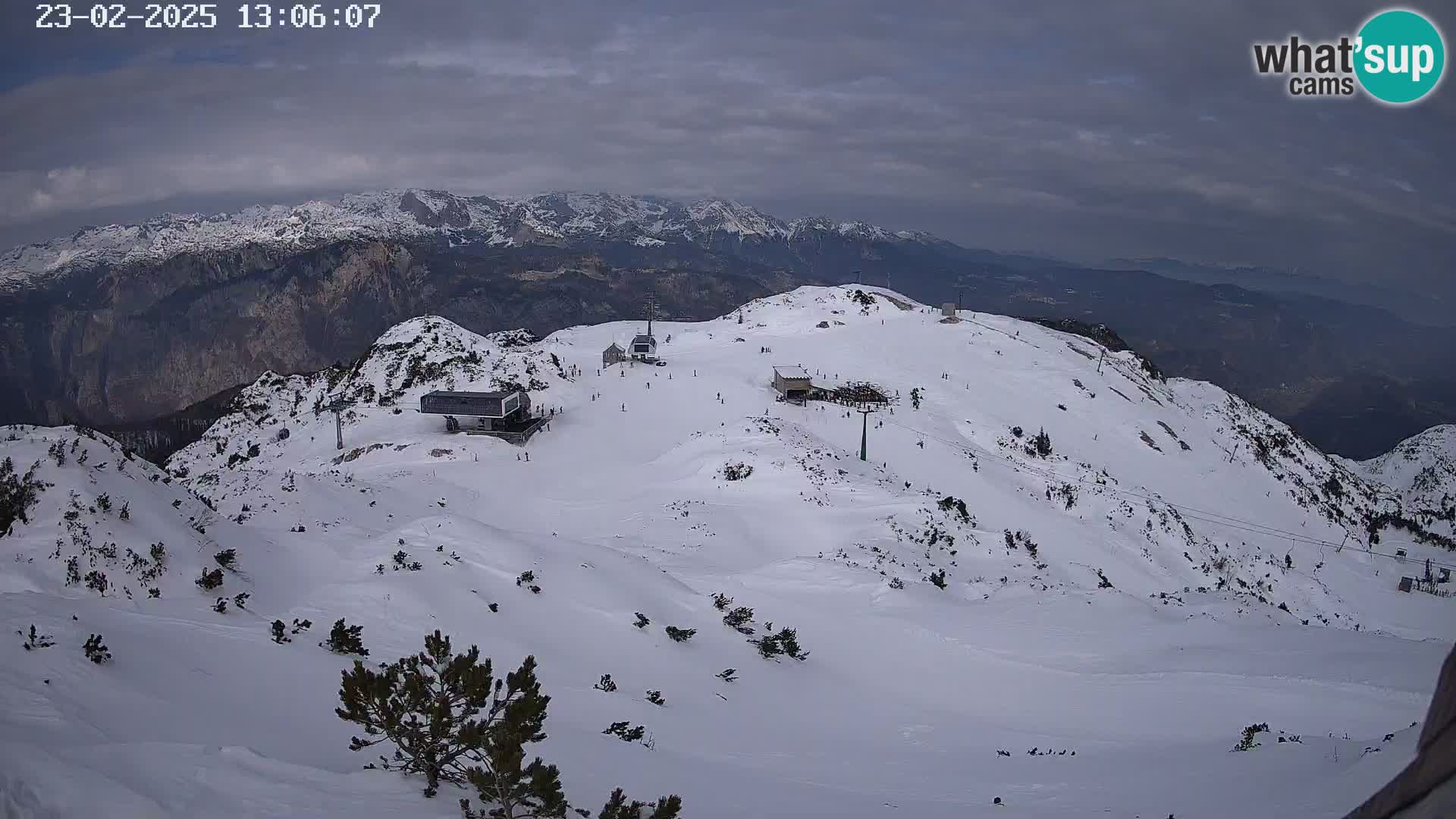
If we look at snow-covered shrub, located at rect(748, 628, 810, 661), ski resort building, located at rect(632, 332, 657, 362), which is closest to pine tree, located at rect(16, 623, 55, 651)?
snow-covered shrub, located at rect(748, 628, 810, 661)

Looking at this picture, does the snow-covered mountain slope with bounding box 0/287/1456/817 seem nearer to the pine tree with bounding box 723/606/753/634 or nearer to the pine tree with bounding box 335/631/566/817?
the pine tree with bounding box 723/606/753/634

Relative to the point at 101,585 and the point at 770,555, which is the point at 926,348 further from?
the point at 101,585

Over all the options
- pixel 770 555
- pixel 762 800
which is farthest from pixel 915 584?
pixel 762 800

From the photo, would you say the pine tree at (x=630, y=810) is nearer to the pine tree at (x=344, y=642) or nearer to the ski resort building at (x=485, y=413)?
the pine tree at (x=344, y=642)

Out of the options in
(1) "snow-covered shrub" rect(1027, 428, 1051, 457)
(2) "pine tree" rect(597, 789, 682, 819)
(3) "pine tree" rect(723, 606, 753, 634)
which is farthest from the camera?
(1) "snow-covered shrub" rect(1027, 428, 1051, 457)

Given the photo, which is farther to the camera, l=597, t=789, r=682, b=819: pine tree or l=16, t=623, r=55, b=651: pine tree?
l=16, t=623, r=55, b=651: pine tree

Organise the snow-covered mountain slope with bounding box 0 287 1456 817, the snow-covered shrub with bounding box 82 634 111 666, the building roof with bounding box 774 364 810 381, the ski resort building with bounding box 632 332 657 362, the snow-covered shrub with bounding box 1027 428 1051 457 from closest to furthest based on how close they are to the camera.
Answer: the snow-covered mountain slope with bounding box 0 287 1456 817, the snow-covered shrub with bounding box 82 634 111 666, the snow-covered shrub with bounding box 1027 428 1051 457, the building roof with bounding box 774 364 810 381, the ski resort building with bounding box 632 332 657 362

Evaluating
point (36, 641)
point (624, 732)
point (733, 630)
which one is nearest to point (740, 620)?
point (733, 630)

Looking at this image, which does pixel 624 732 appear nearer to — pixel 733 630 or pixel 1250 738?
pixel 733 630

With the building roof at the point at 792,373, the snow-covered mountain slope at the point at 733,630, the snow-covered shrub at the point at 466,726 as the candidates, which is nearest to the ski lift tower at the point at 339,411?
the snow-covered mountain slope at the point at 733,630
